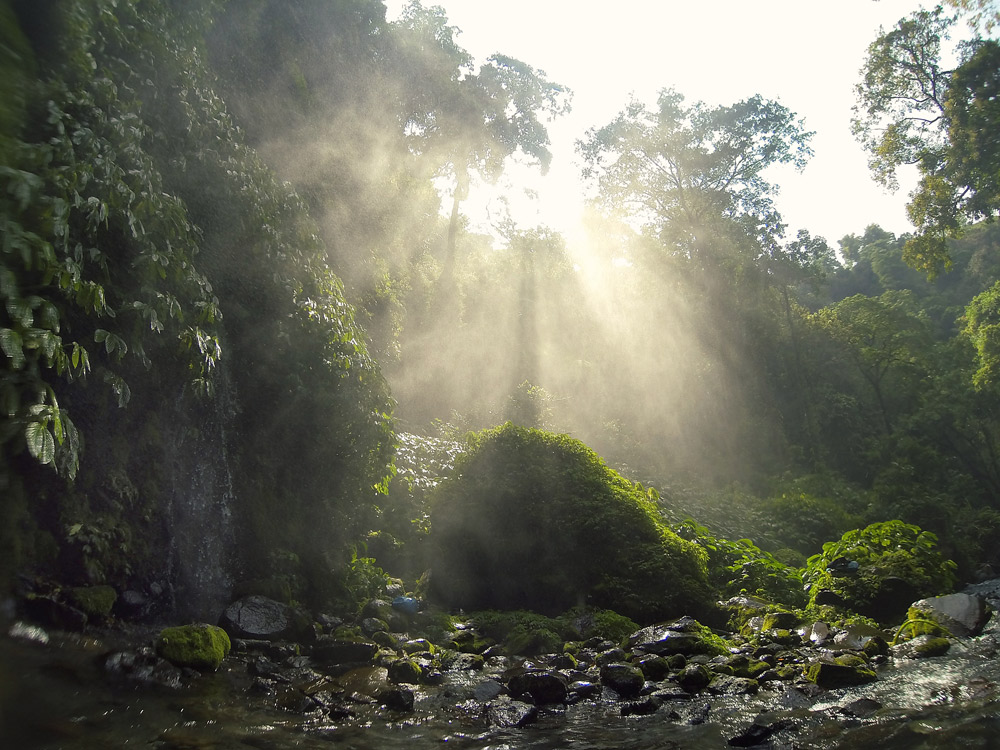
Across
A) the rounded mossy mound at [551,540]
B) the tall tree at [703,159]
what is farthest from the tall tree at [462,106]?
the rounded mossy mound at [551,540]

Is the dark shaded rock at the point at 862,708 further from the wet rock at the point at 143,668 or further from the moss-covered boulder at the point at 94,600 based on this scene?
the moss-covered boulder at the point at 94,600

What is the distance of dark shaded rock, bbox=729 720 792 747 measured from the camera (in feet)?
14.0

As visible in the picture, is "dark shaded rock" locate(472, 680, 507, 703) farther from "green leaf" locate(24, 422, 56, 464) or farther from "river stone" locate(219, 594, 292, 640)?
"green leaf" locate(24, 422, 56, 464)

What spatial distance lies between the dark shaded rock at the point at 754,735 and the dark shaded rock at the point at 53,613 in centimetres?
485

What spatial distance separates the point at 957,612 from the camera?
24.7 feet

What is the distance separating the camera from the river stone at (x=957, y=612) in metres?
7.29

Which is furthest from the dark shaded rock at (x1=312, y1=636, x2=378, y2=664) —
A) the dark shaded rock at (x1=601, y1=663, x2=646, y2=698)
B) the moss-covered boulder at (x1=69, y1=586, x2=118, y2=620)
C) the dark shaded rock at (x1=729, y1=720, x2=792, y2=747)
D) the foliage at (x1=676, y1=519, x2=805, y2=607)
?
the foliage at (x1=676, y1=519, x2=805, y2=607)

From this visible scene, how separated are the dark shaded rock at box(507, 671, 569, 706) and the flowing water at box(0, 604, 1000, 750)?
17 cm

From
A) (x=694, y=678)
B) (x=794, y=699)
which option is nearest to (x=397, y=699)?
(x=694, y=678)

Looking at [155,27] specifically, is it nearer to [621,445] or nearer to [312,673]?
[312,673]

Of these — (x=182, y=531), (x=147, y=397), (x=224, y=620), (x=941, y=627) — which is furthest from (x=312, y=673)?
(x=941, y=627)

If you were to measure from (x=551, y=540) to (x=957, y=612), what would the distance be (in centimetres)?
497

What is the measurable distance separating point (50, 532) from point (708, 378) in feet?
81.2

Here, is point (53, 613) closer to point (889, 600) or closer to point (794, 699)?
point (794, 699)
